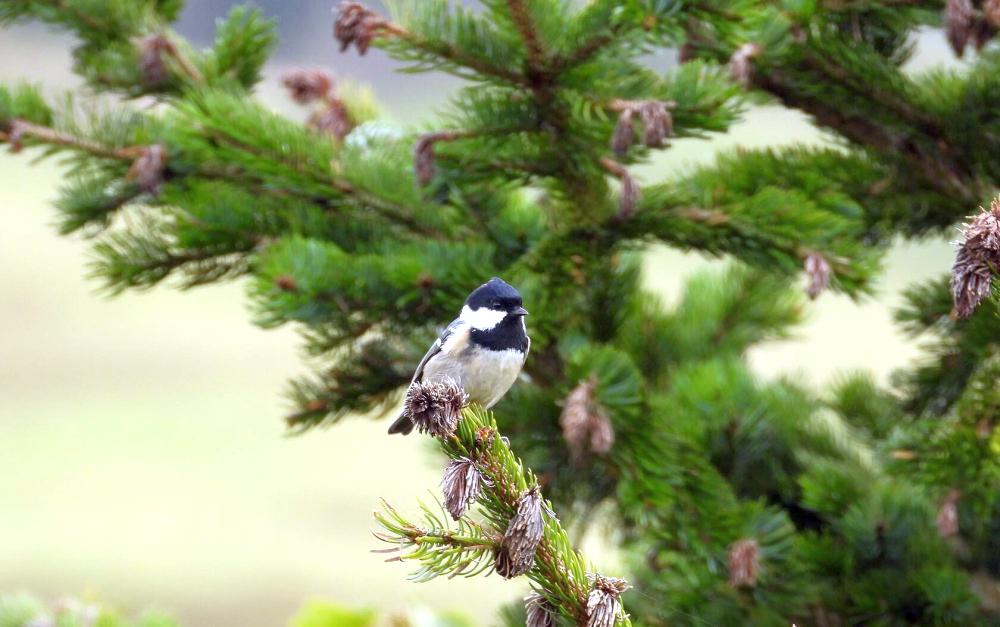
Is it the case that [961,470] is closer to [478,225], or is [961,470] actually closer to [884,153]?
[884,153]

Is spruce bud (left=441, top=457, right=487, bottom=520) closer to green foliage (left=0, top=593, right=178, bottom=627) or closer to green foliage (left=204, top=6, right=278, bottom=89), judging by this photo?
green foliage (left=0, top=593, right=178, bottom=627)

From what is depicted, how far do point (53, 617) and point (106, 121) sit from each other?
80cm

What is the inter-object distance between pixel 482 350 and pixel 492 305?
17 centimetres

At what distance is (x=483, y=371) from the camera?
180cm

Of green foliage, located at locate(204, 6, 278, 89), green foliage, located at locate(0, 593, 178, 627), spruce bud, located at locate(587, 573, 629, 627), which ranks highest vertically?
green foliage, located at locate(204, 6, 278, 89)

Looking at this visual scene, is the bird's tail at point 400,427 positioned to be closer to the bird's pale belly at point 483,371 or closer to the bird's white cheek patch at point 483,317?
the bird's pale belly at point 483,371

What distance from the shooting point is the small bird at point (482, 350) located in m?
1.65

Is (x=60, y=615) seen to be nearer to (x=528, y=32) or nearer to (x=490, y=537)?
(x=490, y=537)

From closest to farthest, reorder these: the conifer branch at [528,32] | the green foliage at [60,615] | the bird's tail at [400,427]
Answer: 1. the conifer branch at [528,32]
2. the green foliage at [60,615]
3. the bird's tail at [400,427]

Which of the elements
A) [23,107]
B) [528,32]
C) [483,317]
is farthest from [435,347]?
[23,107]

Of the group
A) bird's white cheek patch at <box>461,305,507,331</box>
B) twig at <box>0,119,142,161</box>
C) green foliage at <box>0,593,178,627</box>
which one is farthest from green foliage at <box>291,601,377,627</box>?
twig at <box>0,119,142,161</box>

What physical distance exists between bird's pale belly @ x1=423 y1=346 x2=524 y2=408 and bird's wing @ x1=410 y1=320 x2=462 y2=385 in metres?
0.04

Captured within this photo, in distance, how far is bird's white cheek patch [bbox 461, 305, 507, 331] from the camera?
1678 millimetres

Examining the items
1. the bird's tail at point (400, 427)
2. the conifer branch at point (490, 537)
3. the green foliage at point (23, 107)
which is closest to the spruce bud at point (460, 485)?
the conifer branch at point (490, 537)
